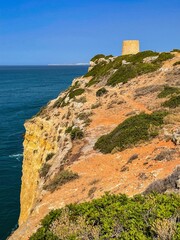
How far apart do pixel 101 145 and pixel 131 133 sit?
2.02m

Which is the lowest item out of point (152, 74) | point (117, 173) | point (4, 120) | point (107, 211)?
point (4, 120)

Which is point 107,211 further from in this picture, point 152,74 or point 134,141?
point 152,74

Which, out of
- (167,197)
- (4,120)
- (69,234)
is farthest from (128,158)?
(4,120)

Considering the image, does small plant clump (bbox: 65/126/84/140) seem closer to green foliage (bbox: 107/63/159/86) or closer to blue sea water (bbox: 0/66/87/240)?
green foliage (bbox: 107/63/159/86)

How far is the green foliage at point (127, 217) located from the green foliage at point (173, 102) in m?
13.2

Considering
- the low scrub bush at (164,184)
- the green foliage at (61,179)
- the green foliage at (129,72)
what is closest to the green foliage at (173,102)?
the green foliage at (61,179)

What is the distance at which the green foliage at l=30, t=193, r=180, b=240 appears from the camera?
24.6ft

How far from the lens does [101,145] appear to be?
60.2 feet

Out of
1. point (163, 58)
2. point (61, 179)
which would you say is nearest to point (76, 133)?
point (61, 179)

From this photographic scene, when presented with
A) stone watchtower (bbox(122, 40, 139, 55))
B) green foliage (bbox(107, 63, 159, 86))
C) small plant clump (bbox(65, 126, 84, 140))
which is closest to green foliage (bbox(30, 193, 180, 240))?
small plant clump (bbox(65, 126, 84, 140))

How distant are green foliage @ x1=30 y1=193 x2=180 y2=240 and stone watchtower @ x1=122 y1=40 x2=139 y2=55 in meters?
51.8

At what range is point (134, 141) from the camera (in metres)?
17.0

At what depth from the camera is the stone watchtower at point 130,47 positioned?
58.4 metres

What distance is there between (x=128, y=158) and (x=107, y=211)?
23.1ft
